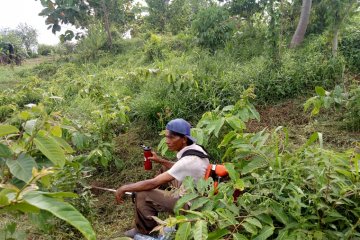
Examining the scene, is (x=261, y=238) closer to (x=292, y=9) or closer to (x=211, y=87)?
(x=211, y=87)

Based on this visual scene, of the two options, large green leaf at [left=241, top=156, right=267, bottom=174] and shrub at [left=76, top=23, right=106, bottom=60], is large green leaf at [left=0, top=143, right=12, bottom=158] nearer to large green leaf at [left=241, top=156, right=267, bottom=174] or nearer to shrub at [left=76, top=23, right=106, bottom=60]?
large green leaf at [left=241, top=156, right=267, bottom=174]

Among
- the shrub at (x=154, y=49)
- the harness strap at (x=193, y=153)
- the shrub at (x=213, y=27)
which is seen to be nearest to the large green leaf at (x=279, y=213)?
the harness strap at (x=193, y=153)

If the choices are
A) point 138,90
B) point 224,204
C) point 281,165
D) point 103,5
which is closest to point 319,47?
point 138,90

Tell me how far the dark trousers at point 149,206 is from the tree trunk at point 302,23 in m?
4.59

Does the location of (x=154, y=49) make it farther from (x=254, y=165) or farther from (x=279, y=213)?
(x=279, y=213)

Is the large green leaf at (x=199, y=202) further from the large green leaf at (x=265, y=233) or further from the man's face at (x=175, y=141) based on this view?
the man's face at (x=175, y=141)

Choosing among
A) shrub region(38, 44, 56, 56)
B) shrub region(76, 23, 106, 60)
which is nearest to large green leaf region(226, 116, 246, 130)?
shrub region(76, 23, 106, 60)

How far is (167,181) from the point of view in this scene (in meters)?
2.33

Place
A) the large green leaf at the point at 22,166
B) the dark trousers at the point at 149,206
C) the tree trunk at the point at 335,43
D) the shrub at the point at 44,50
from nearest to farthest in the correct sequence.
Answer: the large green leaf at the point at 22,166 < the dark trousers at the point at 149,206 < the tree trunk at the point at 335,43 < the shrub at the point at 44,50

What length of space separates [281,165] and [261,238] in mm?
553

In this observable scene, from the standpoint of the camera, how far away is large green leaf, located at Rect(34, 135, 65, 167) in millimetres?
1367

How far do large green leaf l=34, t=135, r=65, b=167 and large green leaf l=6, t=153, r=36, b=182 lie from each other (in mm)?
69

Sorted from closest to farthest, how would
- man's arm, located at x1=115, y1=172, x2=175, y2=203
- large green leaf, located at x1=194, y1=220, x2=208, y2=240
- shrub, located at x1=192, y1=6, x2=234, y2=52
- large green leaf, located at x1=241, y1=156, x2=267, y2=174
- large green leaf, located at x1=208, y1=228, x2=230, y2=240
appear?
large green leaf, located at x1=194, y1=220, x2=208, y2=240 < large green leaf, located at x1=208, y1=228, x2=230, y2=240 < large green leaf, located at x1=241, y1=156, x2=267, y2=174 < man's arm, located at x1=115, y1=172, x2=175, y2=203 < shrub, located at x1=192, y1=6, x2=234, y2=52

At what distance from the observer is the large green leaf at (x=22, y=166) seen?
1273mm
